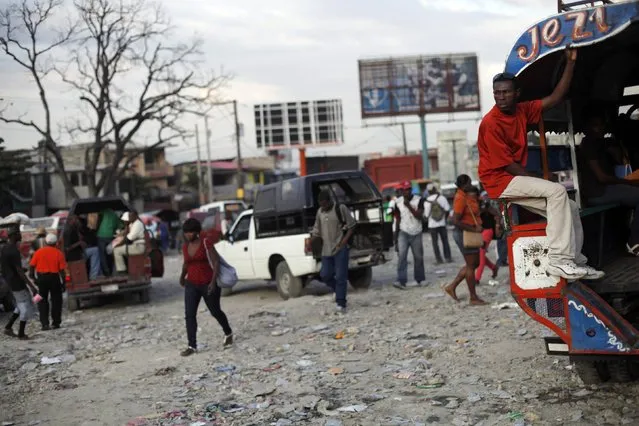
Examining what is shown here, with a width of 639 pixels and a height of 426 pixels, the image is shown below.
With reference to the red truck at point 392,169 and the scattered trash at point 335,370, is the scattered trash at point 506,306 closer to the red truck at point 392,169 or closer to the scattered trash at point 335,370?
the scattered trash at point 335,370

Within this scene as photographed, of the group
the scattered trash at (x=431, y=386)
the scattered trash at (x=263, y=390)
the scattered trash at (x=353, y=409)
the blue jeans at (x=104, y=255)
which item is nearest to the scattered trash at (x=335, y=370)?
the scattered trash at (x=263, y=390)

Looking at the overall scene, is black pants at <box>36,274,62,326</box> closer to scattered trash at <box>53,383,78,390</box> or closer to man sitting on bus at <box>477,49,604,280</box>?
scattered trash at <box>53,383,78,390</box>

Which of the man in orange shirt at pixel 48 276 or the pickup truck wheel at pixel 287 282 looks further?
the pickup truck wheel at pixel 287 282

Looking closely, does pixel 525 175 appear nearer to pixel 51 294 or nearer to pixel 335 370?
pixel 335 370

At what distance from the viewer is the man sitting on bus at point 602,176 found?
700cm

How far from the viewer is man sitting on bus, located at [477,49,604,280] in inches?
214

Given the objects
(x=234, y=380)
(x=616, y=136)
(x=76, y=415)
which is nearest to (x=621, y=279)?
(x=616, y=136)

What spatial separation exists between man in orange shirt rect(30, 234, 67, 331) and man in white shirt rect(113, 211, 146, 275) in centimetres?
269

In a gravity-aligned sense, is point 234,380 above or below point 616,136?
below

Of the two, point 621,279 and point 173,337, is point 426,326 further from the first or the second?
point 621,279

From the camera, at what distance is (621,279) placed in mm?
5805

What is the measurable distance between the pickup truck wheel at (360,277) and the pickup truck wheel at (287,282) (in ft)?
4.13

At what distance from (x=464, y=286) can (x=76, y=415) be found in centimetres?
788

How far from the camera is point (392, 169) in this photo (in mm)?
39719
